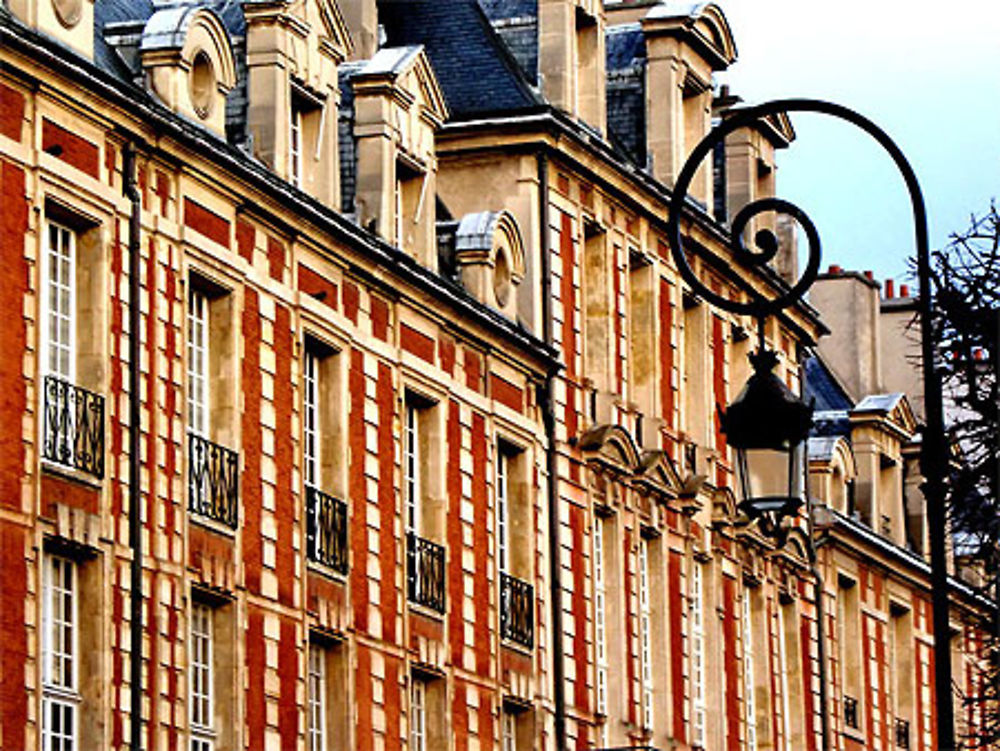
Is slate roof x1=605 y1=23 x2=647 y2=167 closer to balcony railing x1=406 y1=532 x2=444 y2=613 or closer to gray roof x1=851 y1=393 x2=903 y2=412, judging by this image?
balcony railing x1=406 y1=532 x2=444 y2=613

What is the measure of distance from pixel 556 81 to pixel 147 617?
13968 mm

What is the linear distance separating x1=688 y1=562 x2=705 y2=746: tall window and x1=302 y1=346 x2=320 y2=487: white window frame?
463 inches

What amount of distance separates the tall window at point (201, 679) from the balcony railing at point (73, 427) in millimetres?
2685

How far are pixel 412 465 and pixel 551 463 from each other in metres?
3.97

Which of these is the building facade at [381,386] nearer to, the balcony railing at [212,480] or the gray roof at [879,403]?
the balcony railing at [212,480]

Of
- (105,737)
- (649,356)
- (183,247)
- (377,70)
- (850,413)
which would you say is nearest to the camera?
(105,737)

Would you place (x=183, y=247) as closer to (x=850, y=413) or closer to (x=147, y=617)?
(x=147, y=617)

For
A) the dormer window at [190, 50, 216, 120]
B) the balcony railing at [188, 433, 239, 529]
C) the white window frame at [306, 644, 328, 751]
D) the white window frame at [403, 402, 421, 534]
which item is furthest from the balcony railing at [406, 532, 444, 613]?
the dormer window at [190, 50, 216, 120]

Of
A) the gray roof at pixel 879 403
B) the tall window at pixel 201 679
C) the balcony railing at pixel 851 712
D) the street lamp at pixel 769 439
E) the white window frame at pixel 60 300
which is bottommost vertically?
the street lamp at pixel 769 439

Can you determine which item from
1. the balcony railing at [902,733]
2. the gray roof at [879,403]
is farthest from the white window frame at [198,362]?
the balcony railing at [902,733]

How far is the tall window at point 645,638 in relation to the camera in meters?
46.7

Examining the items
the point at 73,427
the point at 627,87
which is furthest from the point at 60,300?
the point at 627,87

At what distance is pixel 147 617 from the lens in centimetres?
3316

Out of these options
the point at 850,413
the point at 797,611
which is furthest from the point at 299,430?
the point at 850,413
